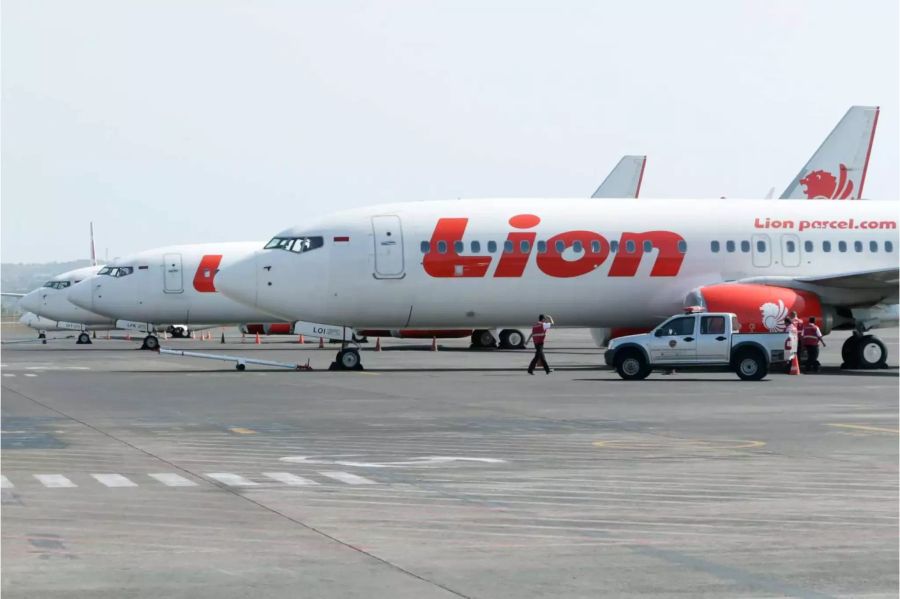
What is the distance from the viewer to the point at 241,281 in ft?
125

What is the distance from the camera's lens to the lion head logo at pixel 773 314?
37.2 metres

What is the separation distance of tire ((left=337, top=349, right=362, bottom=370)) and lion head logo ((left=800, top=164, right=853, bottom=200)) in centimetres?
2403

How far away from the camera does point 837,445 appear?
18156 mm

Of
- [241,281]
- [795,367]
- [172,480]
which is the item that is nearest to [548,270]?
[795,367]

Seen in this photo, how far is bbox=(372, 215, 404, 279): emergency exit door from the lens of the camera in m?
37.7

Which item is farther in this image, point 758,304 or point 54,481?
point 758,304

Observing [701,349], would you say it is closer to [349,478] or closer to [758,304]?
[758,304]

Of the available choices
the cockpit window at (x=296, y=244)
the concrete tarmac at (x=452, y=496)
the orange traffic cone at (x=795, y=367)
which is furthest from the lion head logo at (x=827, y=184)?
the concrete tarmac at (x=452, y=496)

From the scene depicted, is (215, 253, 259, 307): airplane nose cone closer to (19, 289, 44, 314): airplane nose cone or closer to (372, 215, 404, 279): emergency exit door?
(372, 215, 404, 279): emergency exit door

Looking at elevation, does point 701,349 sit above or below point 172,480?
above

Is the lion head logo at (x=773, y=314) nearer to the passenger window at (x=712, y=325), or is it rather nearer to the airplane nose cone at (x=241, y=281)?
the passenger window at (x=712, y=325)

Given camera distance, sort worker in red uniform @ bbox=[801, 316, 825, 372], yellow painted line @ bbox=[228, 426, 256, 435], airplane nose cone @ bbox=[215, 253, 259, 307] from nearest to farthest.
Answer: yellow painted line @ bbox=[228, 426, 256, 435] < worker in red uniform @ bbox=[801, 316, 825, 372] < airplane nose cone @ bbox=[215, 253, 259, 307]

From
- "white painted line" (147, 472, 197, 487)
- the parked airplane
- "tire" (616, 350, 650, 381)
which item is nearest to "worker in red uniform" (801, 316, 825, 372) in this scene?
the parked airplane

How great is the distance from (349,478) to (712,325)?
20.0 metres
